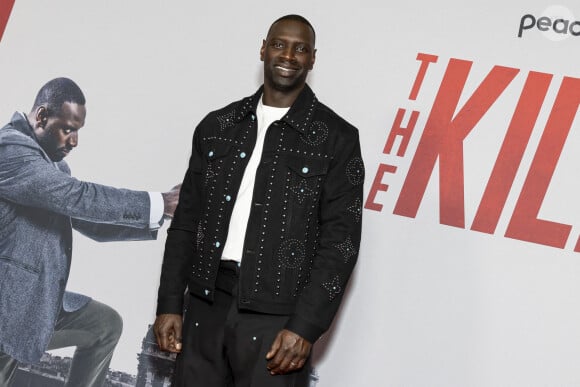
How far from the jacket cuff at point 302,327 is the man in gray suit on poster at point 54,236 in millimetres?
1155

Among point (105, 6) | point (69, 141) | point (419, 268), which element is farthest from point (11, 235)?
point (419, 268)

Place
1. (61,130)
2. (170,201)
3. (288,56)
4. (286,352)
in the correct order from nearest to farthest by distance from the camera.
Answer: (286,352)
(288,56)
(170,201)
(61,130)

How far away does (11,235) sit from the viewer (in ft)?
11.7

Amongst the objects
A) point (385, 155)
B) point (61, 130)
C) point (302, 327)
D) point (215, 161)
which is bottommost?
point (302, 327)

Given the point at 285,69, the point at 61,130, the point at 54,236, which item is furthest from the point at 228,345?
the point at 61,130

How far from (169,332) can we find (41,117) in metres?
1.34

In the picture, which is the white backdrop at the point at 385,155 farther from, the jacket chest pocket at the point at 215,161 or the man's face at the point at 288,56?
the jacket chest pocket at the point at 215,161

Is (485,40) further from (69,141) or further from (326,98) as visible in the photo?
(69,141)

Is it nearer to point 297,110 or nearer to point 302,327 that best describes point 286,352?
point 302,327

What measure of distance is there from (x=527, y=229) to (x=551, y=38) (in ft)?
2.09

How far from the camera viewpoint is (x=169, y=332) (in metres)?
2.67

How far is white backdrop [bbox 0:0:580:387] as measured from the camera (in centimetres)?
314

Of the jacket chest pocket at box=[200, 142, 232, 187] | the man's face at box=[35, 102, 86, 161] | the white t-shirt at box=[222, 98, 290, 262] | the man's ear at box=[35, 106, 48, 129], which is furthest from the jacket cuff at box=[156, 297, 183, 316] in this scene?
the man's ear at box=[35, 106, 48, 129]

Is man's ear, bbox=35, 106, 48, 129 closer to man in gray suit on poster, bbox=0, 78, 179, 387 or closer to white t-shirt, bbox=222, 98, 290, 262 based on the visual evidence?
man in gray suit on poster, bbox=0, 78, 179, 387
